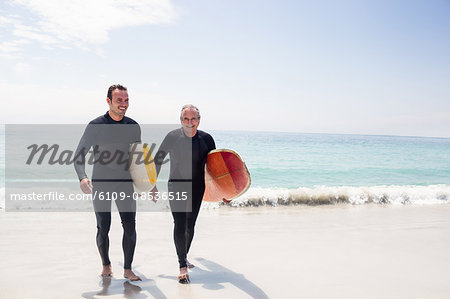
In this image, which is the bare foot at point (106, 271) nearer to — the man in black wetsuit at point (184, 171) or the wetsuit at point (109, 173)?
the wetsuit at point (109, 173)

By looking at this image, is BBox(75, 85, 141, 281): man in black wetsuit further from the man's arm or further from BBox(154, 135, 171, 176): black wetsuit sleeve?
BBox(154, 135, 171, 176): black wetsuit sleeve

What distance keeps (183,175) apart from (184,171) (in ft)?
0.15

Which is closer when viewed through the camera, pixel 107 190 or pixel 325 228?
pixel 107 190

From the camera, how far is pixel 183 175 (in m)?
3.52

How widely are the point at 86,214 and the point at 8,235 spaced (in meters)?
1.65

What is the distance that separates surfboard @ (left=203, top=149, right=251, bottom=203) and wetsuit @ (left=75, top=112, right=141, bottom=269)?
3.10 ft

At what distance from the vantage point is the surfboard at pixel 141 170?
3.55 metres

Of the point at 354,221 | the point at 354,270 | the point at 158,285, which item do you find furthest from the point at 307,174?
the point at 158,285

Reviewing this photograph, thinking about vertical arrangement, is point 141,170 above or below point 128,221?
above

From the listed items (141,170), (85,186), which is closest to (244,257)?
(141,170)

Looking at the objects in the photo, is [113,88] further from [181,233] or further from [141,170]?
[181,233]

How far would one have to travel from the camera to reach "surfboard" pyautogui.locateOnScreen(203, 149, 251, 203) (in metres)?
3.85

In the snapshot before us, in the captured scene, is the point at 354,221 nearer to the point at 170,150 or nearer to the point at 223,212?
the point at 223,212

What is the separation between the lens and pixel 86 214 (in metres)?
6.61
